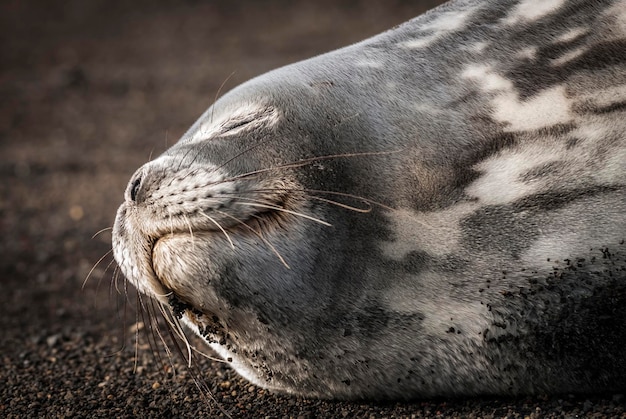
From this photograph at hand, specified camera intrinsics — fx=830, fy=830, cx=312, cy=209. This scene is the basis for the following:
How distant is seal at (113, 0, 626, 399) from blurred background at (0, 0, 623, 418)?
0.21m

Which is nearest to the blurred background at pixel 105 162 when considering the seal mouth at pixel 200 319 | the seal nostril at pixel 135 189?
the seal mouth at pixel 200 319

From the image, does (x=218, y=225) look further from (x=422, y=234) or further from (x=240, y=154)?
(x=422, y=234)

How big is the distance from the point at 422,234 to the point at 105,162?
5.94 m

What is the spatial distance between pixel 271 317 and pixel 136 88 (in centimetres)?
828

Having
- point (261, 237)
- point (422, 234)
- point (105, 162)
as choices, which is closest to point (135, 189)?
point (261, 237)

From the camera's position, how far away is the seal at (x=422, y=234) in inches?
107

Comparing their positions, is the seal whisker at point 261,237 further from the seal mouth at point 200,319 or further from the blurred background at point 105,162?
the blurred background at point 105,162

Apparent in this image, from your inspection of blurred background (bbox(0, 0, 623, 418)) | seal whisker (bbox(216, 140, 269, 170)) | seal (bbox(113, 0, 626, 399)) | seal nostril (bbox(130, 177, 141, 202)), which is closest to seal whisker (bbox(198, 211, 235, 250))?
seal (bbox(113, 0, 626, 399))

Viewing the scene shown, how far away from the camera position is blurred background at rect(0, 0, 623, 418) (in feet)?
11.0

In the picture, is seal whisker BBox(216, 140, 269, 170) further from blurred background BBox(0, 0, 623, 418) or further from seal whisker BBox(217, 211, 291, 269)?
blurred background BBox(0, 0, 623, 418)

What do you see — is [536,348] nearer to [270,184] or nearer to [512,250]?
[512,250]

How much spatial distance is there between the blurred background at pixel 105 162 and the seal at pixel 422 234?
0.69 ft

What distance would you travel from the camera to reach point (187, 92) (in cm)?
995

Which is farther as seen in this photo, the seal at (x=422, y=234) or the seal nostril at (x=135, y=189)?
the seal nostril at (x=135, y=189)
